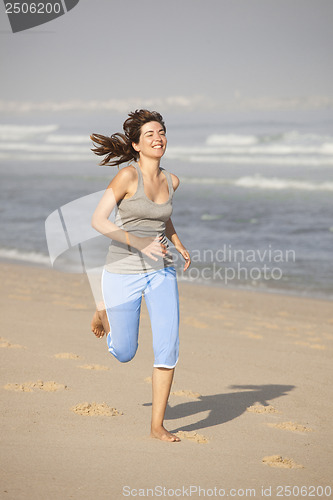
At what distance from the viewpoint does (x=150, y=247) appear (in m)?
3.84

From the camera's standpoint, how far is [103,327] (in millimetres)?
4270

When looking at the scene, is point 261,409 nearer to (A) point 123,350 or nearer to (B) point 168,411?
(B) point 168,411

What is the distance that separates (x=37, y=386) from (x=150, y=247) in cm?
171

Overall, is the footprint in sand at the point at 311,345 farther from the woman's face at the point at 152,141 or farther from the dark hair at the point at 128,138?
the woman's face at the point at 152,141

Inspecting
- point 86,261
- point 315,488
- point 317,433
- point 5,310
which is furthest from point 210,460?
point 86,261

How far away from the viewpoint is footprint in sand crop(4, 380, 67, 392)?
15.5 ft

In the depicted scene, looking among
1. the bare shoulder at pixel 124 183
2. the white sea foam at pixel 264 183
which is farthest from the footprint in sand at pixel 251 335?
the white sea foam at pixel 264 183

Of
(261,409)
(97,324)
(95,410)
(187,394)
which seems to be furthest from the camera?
(187,394)

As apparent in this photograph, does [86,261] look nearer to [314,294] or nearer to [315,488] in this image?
[314,294]

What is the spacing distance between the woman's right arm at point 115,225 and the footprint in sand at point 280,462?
141 centimetres

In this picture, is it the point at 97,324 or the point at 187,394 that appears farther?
the point at 187,394

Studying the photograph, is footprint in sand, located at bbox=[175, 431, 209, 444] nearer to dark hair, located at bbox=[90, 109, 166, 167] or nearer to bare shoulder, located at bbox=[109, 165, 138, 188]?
bare shoulder, located at bbox=[109, 165, 138, 188]

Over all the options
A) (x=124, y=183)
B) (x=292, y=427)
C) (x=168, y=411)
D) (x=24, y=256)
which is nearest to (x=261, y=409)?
(x=292, y=427)

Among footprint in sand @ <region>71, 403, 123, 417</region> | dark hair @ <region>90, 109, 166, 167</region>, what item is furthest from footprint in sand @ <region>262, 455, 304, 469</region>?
dark hair @ <region>90, 109, 166, 167</region>
